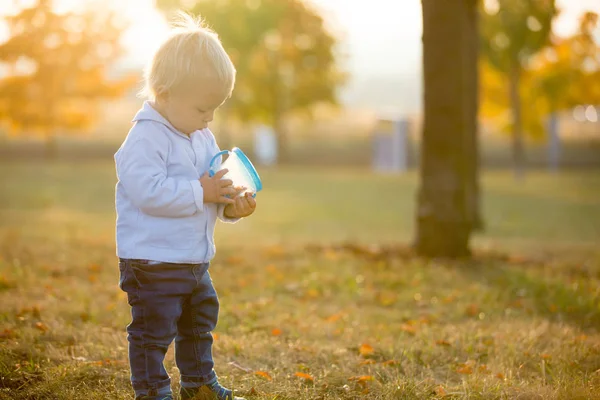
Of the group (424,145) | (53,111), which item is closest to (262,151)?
(53,111)

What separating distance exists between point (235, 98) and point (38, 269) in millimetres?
31932

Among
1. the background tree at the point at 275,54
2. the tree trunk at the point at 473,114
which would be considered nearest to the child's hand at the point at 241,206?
the tree trunk at the point at 473,114

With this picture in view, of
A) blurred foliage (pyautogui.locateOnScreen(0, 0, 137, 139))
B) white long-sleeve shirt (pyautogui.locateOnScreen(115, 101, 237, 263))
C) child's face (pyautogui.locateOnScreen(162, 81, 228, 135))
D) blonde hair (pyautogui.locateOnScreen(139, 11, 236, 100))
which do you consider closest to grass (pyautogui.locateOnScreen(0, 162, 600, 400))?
white long-sleeve shirt (pyautogui.locateOnScreen(115, 101, 237, 263))

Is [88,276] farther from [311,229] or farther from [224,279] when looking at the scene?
[311,229]

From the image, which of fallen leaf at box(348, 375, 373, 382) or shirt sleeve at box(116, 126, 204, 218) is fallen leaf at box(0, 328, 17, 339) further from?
fallen leaf at box(348, 375, 373, 382)

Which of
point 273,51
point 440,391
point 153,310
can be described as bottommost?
point 440,391

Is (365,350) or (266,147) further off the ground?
(266,147)

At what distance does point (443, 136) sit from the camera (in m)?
7.69

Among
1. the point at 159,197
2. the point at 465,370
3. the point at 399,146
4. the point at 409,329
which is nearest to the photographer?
the point at 159,197

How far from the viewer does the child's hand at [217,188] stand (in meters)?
3.16

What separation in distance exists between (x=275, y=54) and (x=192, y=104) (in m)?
36.5

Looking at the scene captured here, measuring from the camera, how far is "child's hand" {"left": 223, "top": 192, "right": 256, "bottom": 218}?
327 centimetres

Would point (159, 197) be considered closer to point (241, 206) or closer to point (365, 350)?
point (241, 206)

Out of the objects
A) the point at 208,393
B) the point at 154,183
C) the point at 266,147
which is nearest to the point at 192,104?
the point at 154,183
